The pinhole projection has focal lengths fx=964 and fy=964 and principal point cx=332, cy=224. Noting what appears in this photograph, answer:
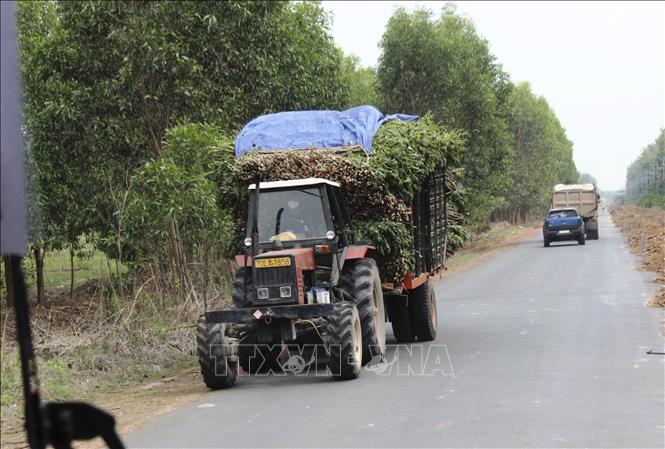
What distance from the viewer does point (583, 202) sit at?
49.3 meters

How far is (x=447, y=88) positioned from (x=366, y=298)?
2784 cm

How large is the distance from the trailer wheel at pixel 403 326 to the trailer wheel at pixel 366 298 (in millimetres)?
2234

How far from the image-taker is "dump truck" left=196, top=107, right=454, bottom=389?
10.9m

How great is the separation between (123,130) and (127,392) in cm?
831

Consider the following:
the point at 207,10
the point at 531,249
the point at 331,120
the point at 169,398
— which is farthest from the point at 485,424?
the point at 531,249

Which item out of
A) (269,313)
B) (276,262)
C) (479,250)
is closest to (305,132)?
(276,262)

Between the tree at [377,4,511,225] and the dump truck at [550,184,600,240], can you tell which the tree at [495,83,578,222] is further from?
the tree at [377,4,511,225]

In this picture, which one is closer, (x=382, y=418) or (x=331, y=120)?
(x=382, y=418)

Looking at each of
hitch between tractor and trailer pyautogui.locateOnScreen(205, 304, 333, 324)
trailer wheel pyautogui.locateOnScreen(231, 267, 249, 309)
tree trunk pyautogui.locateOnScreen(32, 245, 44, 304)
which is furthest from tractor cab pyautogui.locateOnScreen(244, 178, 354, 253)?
tree trunk pyautogui.locateOnScreen(32, 245, 44, 304)

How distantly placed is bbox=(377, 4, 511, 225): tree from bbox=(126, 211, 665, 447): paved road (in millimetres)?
22379

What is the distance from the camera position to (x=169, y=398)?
10523mm

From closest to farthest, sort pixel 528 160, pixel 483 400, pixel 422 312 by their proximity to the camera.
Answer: pixel 483 400 < pixel 422 312 < pixel 528 160

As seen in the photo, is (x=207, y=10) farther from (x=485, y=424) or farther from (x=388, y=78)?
(x=388, y=78)

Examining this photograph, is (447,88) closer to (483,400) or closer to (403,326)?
(403,326)
